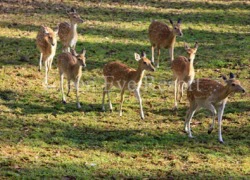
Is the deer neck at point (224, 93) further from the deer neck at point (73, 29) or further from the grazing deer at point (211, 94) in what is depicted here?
the deer neck at point (73, 29)

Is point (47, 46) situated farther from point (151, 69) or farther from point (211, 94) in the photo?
point (211, 94)

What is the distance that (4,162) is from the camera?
27.6 ft

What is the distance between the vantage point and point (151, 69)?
453 inches

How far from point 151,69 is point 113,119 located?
1.48 meters

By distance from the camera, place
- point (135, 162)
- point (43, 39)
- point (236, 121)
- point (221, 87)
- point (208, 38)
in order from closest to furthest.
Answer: point (135, 162) < point (221, 87) < point (236, 121) < point (43, 39) < point (208, 38)

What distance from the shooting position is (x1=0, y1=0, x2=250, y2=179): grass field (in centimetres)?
875

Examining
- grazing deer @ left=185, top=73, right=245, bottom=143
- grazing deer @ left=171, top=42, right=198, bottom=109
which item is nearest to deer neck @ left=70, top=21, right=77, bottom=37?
grazing deer @ left=171, top=42, right=198, bottom=109

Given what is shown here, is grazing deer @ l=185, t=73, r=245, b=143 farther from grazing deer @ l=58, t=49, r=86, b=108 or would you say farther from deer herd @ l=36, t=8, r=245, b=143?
grazing deer @ l=58, t=49, r=86, b=108

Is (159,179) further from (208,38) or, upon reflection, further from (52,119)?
(208,38)

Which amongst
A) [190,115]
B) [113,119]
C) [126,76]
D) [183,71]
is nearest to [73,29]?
[126,76]

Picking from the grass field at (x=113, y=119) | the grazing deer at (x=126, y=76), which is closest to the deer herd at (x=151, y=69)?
the grazing deer at (x=126, y=76)

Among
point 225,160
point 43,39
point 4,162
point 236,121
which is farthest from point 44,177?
point 43,39

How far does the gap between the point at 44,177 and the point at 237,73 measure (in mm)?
7974

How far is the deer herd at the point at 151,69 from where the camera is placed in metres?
10.3
